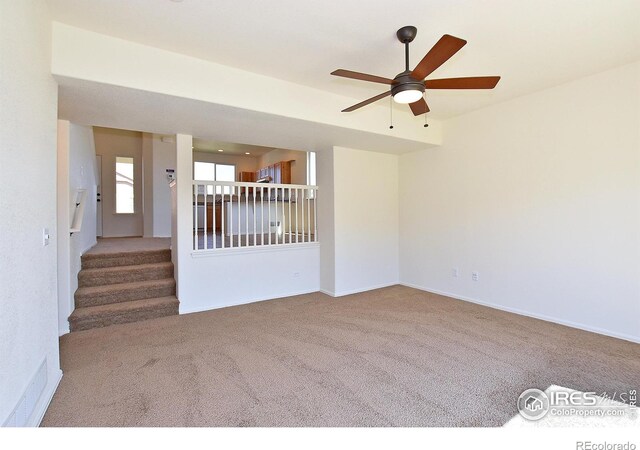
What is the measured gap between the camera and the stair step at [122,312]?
11.1 feet

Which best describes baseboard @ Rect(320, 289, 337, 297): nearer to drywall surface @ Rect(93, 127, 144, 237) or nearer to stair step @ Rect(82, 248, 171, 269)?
stair step @ Rect(82, 248, 171, 269)

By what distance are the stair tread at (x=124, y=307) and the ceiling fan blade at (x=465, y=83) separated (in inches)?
147

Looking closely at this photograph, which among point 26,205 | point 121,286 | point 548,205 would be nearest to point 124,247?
point 121,286

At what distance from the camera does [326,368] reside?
2504 mm

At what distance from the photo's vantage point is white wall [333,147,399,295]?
4824mm

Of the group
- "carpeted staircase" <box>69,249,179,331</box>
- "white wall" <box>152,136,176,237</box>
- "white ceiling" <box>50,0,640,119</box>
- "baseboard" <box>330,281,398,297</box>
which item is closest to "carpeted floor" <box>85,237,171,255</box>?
"carpeted staircase" <box>69,249,179,331</box>

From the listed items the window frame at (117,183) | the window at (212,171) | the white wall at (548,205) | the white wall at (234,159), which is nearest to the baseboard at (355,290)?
the white wall at (548,205)

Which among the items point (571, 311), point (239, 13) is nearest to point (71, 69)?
point (239, 13)

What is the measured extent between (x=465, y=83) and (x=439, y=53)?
1.58 ft

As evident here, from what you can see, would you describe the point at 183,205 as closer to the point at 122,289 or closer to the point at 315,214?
the point at 122,289

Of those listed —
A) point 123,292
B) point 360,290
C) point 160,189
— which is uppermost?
point 160,189

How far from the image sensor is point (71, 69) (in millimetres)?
2357

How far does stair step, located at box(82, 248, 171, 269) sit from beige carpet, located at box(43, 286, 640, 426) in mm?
1073

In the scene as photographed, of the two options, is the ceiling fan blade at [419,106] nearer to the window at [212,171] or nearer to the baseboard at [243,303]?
the baseboard at [243,303]
